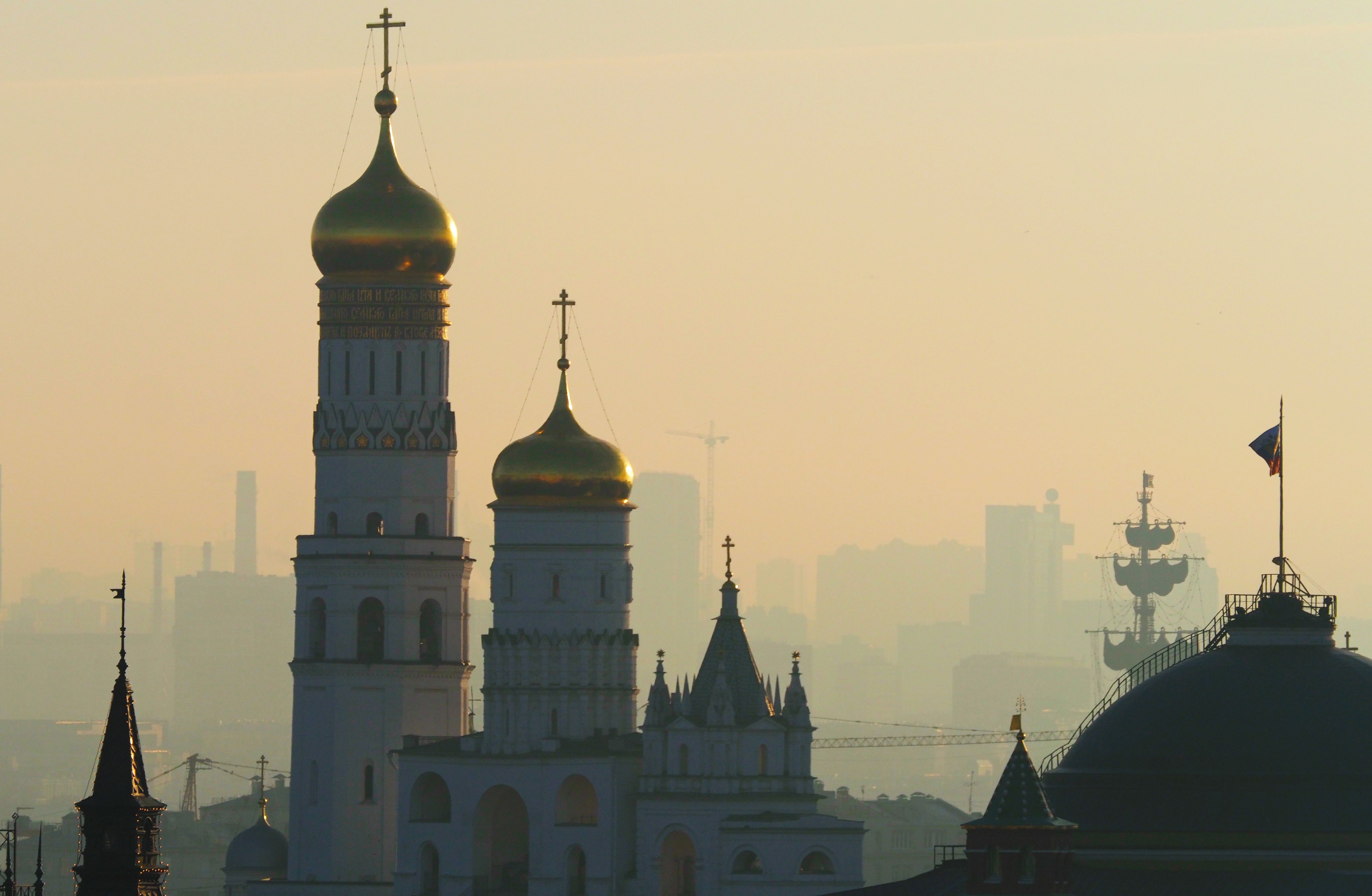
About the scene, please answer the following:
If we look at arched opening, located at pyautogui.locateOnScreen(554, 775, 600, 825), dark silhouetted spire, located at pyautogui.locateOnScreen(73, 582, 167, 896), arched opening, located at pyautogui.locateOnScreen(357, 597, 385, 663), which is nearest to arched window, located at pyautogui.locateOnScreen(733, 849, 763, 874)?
arched opening, located at pyautogui.locateOnScreen(554, 775, 600, 825)

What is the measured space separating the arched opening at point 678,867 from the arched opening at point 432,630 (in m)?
9.52

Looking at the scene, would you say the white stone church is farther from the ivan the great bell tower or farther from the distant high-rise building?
the distant high-rise building

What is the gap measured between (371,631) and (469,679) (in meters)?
3.02

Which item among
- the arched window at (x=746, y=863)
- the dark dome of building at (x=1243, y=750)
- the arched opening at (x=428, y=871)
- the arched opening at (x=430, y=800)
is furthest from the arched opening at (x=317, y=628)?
the dark dome of building at (x=1243, y=750)

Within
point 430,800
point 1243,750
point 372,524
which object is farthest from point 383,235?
point 1243,750

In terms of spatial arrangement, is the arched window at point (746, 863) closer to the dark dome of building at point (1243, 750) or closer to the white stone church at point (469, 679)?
the white stone church at point (469, 679)

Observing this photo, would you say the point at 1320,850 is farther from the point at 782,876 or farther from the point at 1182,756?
the point at 782,876

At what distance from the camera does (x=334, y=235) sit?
375 feet

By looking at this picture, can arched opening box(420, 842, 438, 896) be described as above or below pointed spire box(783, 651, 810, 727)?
below

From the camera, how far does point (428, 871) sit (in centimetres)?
11231

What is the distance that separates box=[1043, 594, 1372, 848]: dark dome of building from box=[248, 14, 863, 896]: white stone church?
15.5 meters

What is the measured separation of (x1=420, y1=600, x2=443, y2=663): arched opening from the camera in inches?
4547

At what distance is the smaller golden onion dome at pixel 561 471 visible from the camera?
112 m

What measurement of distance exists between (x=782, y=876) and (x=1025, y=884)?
24.1 meters
